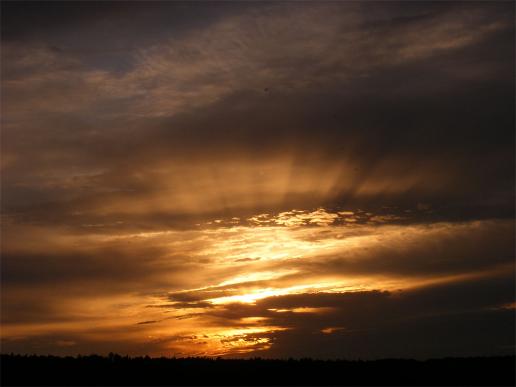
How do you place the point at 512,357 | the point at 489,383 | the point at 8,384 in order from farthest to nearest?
the point at 512,357 → the point at 489,383 → the point at 8,384

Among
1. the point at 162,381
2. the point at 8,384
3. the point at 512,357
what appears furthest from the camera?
the point at 512,357

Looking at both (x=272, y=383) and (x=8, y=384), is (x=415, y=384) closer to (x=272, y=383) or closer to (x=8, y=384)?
(x=272, y=383)

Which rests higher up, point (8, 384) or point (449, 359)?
point (449, 359)

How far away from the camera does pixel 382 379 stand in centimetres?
4753

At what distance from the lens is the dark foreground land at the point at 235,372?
139 ft

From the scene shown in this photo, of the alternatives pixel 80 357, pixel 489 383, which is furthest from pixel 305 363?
pixel 80 357

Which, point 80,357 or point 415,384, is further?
point 80,357

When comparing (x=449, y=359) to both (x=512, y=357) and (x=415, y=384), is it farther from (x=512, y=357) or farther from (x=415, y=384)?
(x=415, y=384)

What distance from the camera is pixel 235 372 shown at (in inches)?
1882

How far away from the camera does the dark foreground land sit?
42.4m

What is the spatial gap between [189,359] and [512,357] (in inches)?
1147

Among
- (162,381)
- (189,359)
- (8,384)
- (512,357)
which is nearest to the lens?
(8,384)

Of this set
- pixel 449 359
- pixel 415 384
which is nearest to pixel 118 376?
pixel 415 384

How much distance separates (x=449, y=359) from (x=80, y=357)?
107 feet
